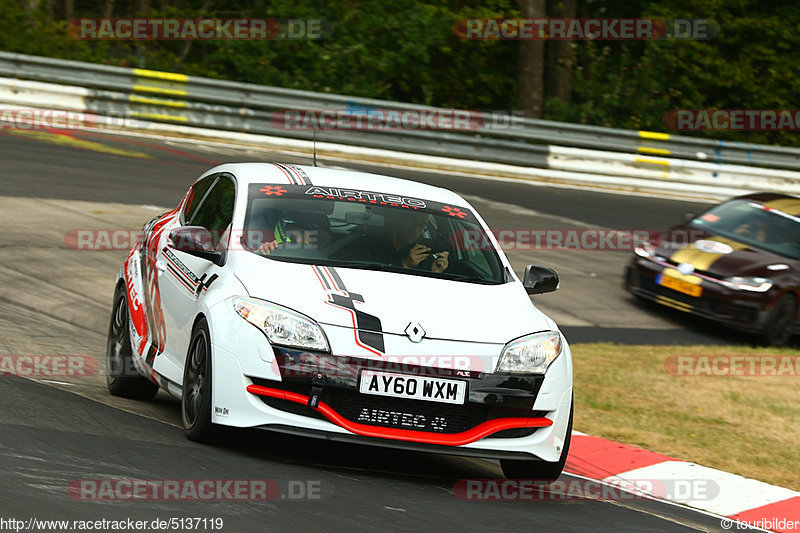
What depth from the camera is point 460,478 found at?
6.70 metres

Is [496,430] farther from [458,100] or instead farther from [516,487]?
[458,100]

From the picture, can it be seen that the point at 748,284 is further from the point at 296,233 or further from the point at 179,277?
the point at 179,277

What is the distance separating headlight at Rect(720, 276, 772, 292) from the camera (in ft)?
44.5

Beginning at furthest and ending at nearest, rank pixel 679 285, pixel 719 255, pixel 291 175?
pixel 719 255 → pixel 679 285 → pixel 291 175

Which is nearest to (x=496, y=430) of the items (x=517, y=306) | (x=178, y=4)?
(x=517, y=306)

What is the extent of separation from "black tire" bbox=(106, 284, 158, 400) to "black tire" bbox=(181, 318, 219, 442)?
3.91ft

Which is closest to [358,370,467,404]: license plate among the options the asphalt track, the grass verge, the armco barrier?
the asphalt track

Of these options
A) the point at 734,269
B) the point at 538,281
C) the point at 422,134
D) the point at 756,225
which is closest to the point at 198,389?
the point at 538,281

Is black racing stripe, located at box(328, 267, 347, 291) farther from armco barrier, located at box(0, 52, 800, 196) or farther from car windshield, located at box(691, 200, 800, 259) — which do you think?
armco barrier, located at box(0, 52, 800, 196)

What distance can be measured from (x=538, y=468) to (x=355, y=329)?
139 cm

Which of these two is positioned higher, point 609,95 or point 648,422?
point 609,95

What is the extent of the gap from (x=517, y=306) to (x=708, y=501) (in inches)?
63.9

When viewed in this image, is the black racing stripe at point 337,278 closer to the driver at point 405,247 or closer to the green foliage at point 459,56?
the driver at point 405,247

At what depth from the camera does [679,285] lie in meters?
13.9
